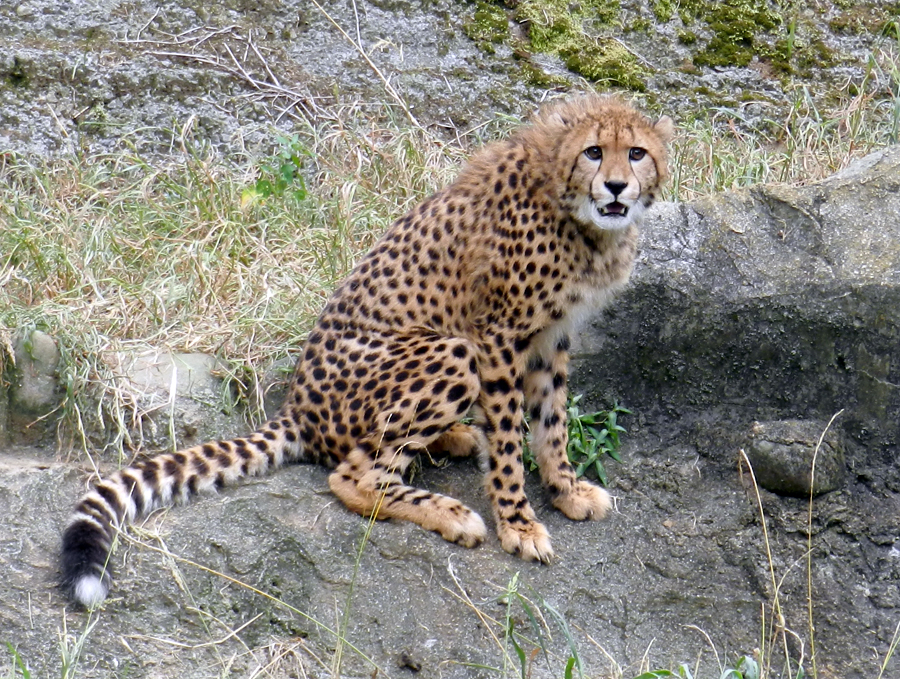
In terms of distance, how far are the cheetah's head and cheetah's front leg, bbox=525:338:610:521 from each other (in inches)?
23.0

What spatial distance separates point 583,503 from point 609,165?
4.17 feet

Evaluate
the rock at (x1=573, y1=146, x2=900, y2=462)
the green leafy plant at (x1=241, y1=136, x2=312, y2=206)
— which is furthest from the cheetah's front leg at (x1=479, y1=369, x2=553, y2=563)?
the green leafy plant at (x1=241, y1=136, x2=312, y2=206)

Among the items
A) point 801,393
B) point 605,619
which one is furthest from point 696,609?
point 801,393

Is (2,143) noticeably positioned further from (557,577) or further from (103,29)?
(557,577)

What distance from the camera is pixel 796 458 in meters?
3.99

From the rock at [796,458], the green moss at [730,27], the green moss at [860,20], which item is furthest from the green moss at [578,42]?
the rock at [796,458]

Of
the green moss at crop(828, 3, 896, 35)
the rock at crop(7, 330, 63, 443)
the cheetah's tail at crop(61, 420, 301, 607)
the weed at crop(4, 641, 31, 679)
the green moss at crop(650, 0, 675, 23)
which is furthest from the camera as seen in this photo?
the green moss at crop(828, 3, 896, 35)

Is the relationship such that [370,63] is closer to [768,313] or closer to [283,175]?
[283,175]

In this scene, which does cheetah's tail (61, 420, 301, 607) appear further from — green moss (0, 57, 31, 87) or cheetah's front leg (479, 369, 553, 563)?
green moss (0, 57, 31, 87)

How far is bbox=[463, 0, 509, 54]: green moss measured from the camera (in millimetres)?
6375

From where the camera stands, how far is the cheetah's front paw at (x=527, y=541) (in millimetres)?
3904

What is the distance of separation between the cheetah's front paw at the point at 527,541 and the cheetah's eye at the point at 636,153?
1.39 m

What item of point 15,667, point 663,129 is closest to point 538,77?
point 663,129

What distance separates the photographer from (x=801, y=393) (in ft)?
13.8
